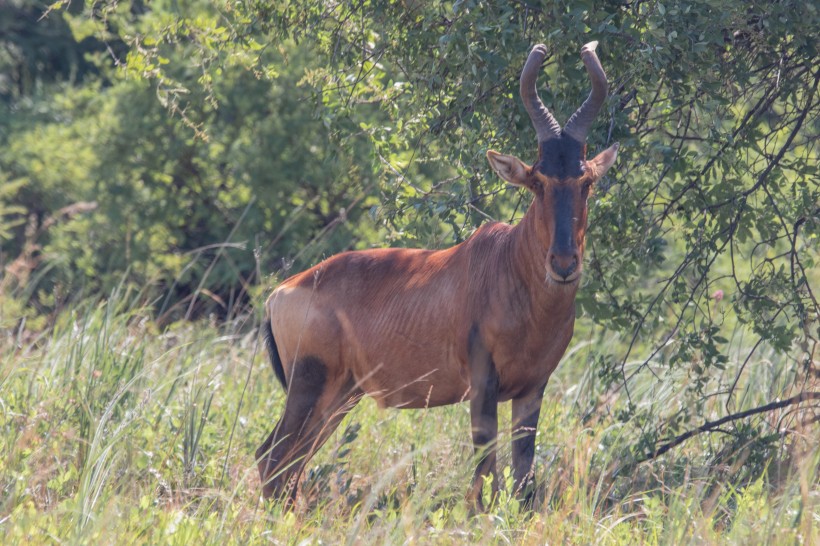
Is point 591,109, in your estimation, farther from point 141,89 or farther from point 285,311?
point 141,89

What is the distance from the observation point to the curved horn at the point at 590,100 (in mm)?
5125

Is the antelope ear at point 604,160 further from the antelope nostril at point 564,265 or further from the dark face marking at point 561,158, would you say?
the antelope nostril at point 564,265

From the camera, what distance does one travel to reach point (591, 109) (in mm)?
5188

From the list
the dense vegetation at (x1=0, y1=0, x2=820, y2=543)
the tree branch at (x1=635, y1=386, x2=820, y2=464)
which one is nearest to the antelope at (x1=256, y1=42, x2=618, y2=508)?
→ the dense vegetation at (x1=0, y1=0, x2=820, y2=543)

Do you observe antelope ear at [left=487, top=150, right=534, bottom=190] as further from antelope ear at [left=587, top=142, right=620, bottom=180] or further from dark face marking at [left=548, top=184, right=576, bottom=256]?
antelope ear at [left=587, top=142, right=620, bottom=180]

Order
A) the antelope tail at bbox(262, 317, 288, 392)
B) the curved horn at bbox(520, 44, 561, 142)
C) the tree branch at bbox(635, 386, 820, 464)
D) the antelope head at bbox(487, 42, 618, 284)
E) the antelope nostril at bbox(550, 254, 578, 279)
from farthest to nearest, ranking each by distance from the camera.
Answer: the antelope tail at bbox(262, 317, 288, 392) → the tree branch at bbox(635, 386, 820, 464) → the curved horn at bbox(520, 44, 561, 142) → the antelope head at bbox(487, 42, 618, 284) → the antelope nostril at bbox(550, 254, 578, 279)

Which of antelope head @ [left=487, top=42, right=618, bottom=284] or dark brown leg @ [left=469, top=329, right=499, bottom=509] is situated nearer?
antelope head @ [left=487, top=42, right=618, bottom=284]

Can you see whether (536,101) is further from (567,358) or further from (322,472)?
(567,358)

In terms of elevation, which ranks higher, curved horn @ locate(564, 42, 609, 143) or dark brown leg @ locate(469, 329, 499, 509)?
curved horn @ locate(564, 42, 609, 143)

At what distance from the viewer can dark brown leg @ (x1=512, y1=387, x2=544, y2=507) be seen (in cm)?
546

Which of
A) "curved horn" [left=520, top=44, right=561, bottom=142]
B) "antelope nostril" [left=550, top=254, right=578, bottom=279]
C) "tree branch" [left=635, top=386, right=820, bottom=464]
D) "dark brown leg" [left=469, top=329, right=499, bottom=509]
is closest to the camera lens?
"antelope nostril" [left=550, top=254, right=578, bottom=279]

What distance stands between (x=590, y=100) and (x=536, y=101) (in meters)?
0.25

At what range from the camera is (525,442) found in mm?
5504

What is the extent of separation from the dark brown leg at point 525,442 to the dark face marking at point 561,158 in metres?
1.14
